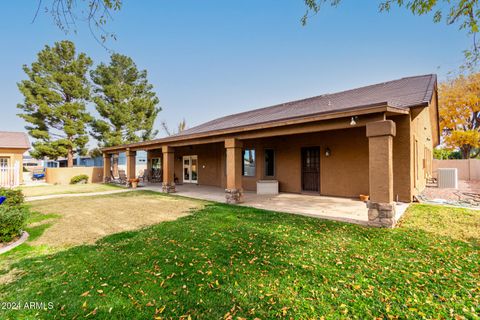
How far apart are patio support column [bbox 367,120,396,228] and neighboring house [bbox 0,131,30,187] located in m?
22.7

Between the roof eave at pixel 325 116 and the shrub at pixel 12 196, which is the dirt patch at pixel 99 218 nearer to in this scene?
the shrub at pixel 12 196

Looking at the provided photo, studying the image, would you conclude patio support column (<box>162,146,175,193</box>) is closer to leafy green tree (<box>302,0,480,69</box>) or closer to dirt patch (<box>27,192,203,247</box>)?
dirt patch (<box>27,192,203,247</box>)

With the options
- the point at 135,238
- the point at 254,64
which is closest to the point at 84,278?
the point at 135,238

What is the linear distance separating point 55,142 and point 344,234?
79.3 ft

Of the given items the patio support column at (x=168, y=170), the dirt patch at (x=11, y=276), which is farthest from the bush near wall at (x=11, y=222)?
the patio support column at (x=168, y=170)

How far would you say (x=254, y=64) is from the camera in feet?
45.9

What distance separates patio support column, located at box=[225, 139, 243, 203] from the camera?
8.24m

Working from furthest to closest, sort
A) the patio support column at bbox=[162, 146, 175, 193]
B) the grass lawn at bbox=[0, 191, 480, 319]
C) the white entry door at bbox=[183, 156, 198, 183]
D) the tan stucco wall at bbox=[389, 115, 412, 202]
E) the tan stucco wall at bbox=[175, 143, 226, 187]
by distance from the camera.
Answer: the white entry door at bbox=[183, 156, 198, 183], the tan stucco wall at bbox=[175, 143, 226, 187], the patio support column at bbox=[162, 146, 175, 193], the tan stucco wall at bbox=[389, 115, 412, 202], the grass lawn at bbox=[0, 191, 480, 319]

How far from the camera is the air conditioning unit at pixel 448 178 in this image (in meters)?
10.8

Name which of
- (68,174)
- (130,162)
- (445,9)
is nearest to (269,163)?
(445,9)

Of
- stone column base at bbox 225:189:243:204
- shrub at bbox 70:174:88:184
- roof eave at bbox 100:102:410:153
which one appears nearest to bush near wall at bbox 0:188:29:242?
stone column base at bbox 225:189:243:204

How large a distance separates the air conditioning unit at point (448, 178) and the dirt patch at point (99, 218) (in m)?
12.3

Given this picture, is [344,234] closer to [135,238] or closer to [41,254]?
[135,238]

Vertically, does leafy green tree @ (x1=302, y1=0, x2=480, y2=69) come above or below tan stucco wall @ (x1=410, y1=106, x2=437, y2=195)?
above
